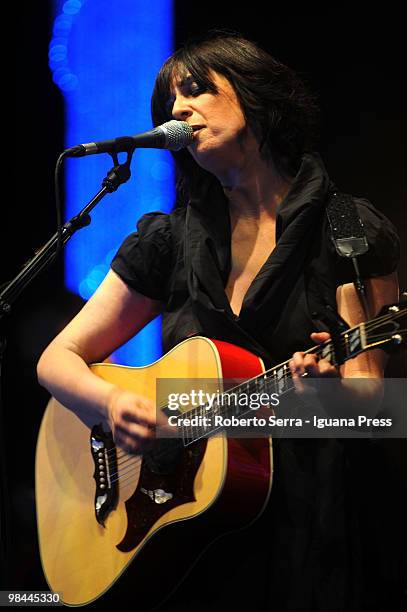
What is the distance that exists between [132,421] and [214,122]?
2.35 feet

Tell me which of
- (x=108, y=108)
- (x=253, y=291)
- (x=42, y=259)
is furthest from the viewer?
(x=108, y=108)

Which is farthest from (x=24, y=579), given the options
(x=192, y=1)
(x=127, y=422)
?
(x=192, y=1)

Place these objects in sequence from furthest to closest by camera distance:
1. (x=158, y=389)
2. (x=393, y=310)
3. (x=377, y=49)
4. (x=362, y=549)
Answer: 1. (x=377, y=49)
2. (x=158, y=389)
3. (x=362, y=549)
4. (x=393, y=310)

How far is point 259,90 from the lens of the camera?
186 centimetres

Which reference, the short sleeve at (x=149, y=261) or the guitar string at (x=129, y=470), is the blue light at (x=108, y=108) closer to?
the short sleeve at (x=149, y=261)

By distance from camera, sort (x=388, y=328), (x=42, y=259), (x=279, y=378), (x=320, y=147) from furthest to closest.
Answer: (x=320, y=147), (x=42, y=259), (x=279, y=378), (x=388, y=328)

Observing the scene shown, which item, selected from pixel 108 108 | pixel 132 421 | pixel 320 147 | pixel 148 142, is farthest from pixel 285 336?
pixel 108 108

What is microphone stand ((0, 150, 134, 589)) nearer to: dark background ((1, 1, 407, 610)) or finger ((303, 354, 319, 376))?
dark background ((1, 1, 407, 610))

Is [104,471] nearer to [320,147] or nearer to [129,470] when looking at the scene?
[129,470]

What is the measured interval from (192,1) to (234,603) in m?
1.97

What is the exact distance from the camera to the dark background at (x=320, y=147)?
166 centimetres

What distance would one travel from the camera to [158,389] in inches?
67.9

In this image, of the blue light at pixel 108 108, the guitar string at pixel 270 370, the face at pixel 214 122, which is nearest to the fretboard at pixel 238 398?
the guitar string at pixel 270 370

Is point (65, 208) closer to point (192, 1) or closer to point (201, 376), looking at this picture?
point (192, 1)
